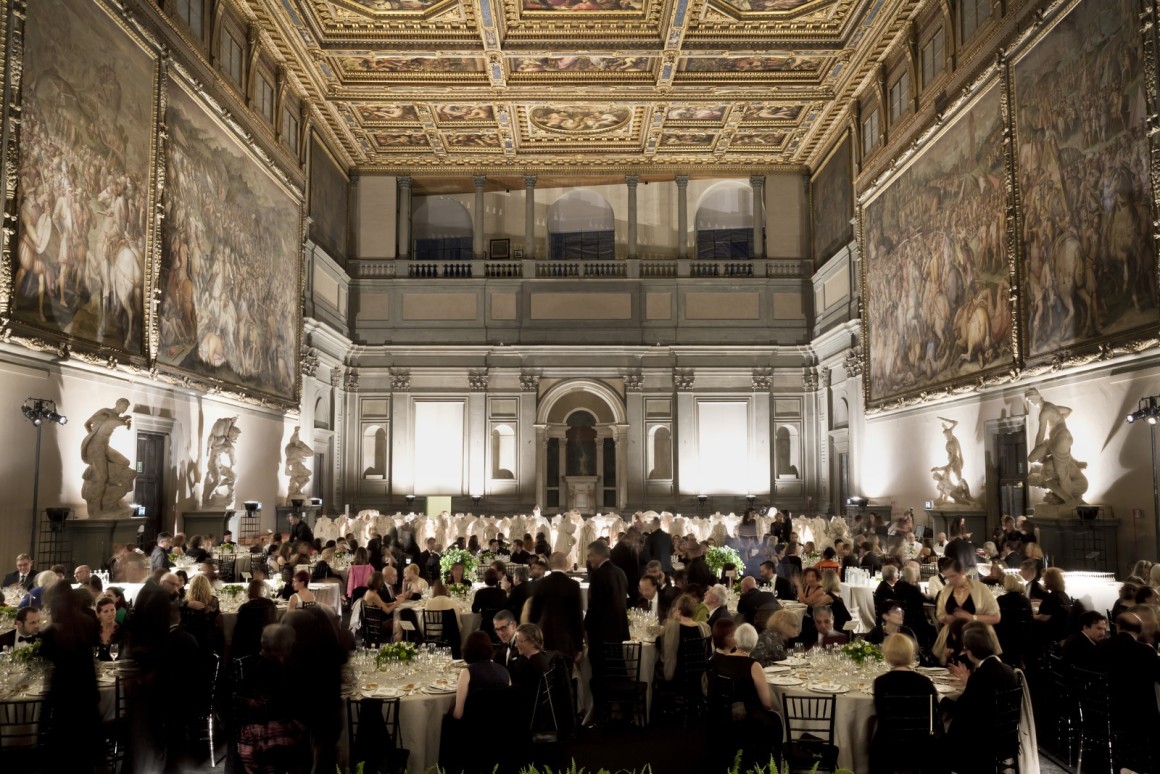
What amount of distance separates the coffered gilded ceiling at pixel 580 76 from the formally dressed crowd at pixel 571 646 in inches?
491

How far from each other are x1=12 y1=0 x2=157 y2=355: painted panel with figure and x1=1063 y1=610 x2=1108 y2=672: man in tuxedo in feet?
38.1

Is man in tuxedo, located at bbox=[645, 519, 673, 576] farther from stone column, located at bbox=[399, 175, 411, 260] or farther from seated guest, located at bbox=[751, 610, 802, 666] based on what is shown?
stone column, located at bbox=[399, 175, 411, 260]

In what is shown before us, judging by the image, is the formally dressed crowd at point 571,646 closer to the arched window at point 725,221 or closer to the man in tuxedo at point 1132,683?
the man in tuxedo at point 1132,683

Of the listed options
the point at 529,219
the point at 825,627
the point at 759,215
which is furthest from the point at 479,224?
the point at 825,627

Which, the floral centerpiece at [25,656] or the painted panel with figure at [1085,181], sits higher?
the painted panel with figure at [1085,181]

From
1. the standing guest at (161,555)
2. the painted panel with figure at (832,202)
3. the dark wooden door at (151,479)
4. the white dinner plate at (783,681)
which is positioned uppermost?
the painted panel with figure at (832,202)

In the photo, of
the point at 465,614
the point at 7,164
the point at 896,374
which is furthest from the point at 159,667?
the point at 896,374

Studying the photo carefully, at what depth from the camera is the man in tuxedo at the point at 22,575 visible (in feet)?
36.2

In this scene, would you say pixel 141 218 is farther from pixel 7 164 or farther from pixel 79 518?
pixel 79 518

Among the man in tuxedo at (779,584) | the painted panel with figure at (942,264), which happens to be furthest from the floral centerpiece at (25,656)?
the painted panel with figure at (942,264)

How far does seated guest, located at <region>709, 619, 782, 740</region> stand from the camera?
254 inches

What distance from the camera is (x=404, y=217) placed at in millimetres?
29641

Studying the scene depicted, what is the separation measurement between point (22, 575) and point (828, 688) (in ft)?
31.2

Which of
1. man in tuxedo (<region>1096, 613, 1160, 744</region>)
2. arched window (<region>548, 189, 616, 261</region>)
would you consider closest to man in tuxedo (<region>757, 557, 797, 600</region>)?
man in tuxedo (<region>1096, 613, 1160, 744</region>)
